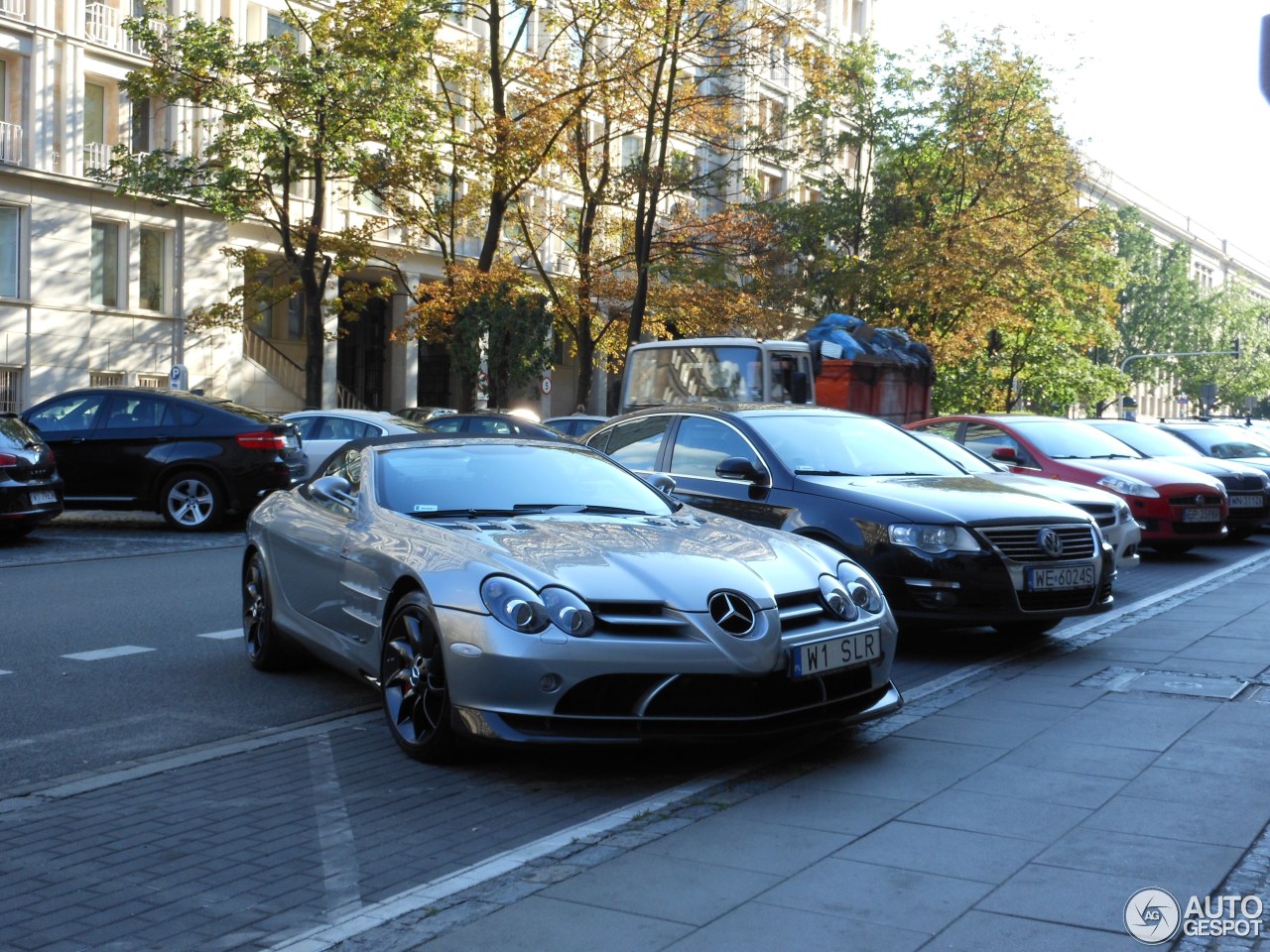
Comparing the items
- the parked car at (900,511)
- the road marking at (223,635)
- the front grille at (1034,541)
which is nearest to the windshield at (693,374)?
the parked car at (900,511)

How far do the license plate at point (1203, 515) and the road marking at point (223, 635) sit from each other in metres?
9.71

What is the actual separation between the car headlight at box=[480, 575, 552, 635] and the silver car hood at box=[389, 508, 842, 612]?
0.21 ft

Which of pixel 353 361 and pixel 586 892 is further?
pixel 353 361

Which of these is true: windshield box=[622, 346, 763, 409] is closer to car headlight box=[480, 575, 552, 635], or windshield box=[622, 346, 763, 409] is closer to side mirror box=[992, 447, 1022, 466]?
side mirror box=[992, 447, 1022, 466]

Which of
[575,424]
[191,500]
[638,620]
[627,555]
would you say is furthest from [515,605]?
[575,424]

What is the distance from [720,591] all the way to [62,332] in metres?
30.7

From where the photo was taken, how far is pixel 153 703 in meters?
7.51

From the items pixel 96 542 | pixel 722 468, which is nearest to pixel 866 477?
pixel 722 468

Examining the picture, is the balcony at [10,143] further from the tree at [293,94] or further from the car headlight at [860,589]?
the car headlight at [860,589]

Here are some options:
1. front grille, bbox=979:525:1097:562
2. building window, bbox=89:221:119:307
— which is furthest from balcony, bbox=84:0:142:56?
front grille, bbox=979:525:1097:562

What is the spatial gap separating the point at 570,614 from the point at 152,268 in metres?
32.5

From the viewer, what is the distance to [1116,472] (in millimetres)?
15211

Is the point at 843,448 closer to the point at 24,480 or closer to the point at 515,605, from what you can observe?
the point at 515,605

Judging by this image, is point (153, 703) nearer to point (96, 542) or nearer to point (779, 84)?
point (96, 542)
